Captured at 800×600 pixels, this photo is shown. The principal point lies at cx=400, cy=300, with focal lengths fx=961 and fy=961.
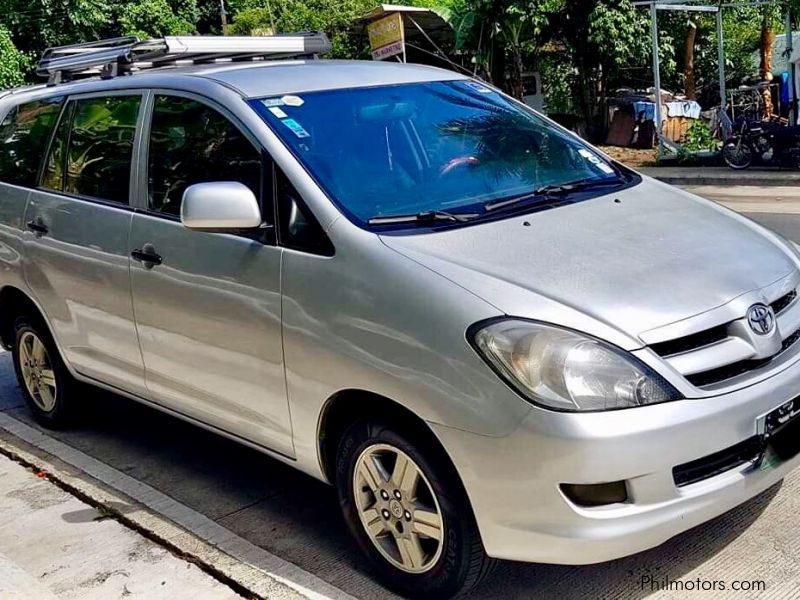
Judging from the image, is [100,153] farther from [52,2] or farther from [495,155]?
[52,2]

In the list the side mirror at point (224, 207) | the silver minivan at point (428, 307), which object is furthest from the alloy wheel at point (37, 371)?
the side mirror at point (224, 207)

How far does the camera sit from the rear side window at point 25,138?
5.23 meters

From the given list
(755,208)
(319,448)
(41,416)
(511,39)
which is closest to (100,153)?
(41,416)

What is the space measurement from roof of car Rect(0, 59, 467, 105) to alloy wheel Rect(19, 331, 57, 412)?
1565 mm

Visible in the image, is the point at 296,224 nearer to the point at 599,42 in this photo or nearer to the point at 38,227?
the point at 38,227

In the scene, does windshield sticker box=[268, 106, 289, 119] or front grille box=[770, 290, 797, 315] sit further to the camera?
windshield sticker box=[268, 106, 289, 119]

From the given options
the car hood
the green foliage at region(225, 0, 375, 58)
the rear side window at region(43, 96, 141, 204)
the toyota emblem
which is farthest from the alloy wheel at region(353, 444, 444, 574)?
the green foliage at region(225, 0, 375, 58)

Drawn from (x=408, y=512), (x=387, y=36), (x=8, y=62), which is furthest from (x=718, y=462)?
(x=8, y=62)

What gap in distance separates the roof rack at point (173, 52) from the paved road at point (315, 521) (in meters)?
1.88

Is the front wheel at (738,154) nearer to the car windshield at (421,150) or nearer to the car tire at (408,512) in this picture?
the car windshield at (421,150)

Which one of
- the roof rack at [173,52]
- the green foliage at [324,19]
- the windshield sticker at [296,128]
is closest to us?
the windshield sticker at [296,128]

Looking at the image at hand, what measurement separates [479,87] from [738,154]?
40.2ft

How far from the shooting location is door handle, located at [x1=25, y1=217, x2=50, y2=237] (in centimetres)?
496

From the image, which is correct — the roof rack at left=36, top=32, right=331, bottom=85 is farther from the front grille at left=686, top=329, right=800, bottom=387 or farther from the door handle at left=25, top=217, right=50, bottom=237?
the front grille at left=686, top=329, right=800, bottom=387
